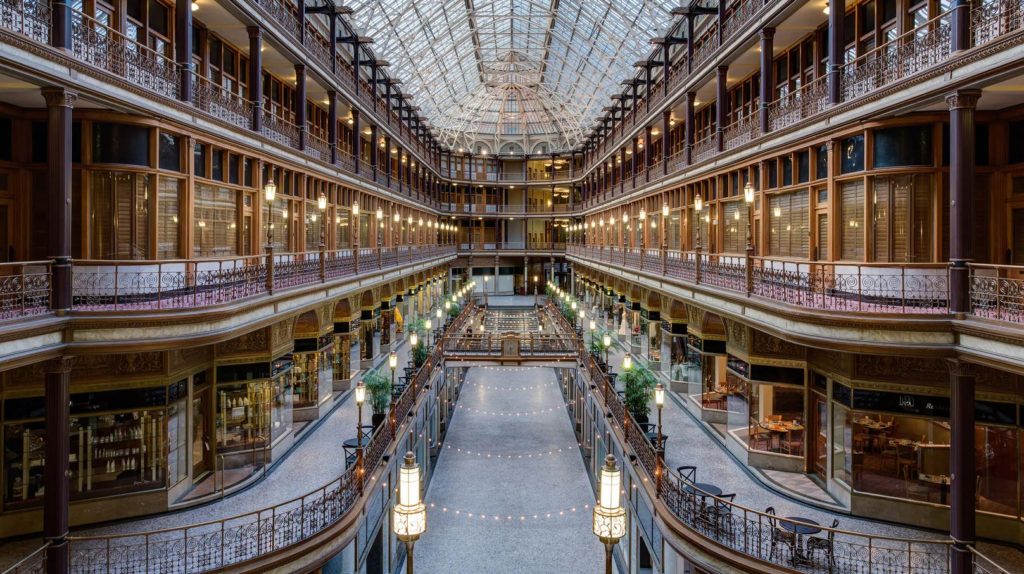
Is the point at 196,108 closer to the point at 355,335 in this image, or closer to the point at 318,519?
the point at 318,519

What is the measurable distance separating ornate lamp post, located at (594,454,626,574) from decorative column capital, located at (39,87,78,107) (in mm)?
11507

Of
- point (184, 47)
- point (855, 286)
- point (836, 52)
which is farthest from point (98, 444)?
point (836, 52)

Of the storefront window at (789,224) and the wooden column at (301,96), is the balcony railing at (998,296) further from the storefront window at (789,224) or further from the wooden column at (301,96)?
the wooden column at (301,96)

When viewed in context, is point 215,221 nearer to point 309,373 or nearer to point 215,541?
point 309,373

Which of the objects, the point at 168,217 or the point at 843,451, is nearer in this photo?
the point at 843,451

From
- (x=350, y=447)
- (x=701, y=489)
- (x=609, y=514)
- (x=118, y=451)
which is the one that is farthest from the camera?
(x=350, y=447)

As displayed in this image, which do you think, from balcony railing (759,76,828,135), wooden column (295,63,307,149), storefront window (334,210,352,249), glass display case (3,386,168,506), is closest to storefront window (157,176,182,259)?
glass display case (3,386,168,506)

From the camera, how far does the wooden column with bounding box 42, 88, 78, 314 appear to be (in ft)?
34.5

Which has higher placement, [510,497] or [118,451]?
[118,451]

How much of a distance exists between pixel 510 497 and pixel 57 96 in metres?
21.3

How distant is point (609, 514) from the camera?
10094 millimetres

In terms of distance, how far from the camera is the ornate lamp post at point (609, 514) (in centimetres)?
999

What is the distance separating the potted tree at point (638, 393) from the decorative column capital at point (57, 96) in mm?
16380

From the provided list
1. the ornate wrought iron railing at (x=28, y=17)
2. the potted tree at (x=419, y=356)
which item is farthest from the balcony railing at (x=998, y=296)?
the potted tree at (x=419, y=356)
